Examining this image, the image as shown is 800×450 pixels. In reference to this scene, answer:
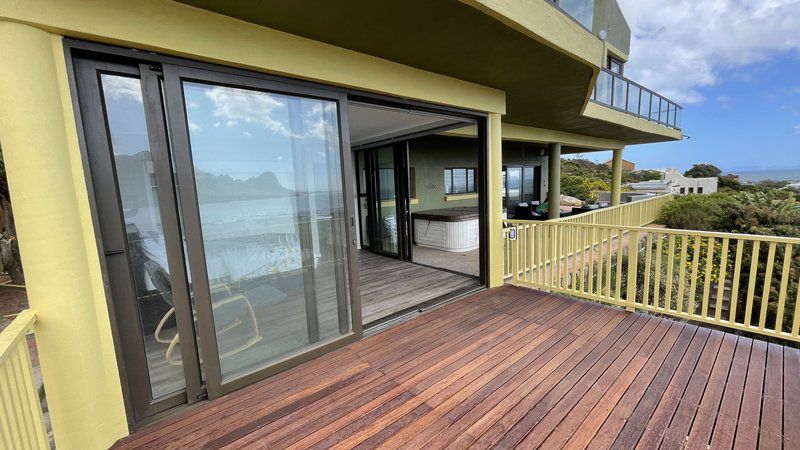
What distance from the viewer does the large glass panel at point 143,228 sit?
1758 millimetres

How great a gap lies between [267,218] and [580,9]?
3.70 metres

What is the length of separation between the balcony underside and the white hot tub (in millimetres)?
2796

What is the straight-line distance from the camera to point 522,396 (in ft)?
6.47

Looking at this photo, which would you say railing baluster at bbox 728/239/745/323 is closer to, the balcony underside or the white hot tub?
the balcony underside

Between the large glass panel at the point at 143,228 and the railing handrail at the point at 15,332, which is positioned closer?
the railing handrail at the point at 15,332

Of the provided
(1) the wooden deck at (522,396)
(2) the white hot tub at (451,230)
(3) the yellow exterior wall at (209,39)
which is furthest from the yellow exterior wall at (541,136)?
(1) the wooden deck at (522,396)

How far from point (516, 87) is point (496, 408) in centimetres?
332

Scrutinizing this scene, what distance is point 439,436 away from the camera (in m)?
1.69

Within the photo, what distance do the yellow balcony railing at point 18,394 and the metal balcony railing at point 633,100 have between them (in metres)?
6.59

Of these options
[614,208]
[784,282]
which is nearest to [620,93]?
[614,208]

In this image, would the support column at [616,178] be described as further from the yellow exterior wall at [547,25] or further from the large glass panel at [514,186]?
the yellow exterior wall at [547,25]

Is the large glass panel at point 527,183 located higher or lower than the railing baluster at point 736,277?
higher

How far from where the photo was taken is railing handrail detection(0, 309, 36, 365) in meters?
1.19

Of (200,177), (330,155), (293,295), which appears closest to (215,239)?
(200,177)
